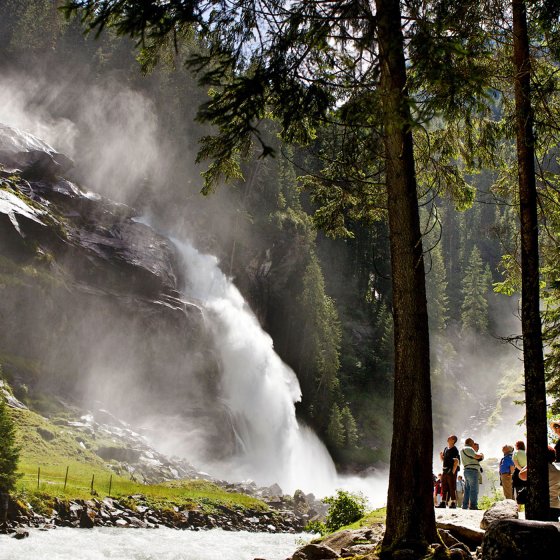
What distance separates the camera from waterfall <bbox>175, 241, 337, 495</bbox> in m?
39.8

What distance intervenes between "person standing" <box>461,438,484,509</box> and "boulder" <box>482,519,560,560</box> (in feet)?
22.5

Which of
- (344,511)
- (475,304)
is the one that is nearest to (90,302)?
(344,511)

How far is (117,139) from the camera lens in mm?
59406

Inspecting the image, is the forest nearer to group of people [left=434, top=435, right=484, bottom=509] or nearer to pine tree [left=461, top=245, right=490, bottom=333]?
pine tree [left=461, top=245, right=490, bottom=333]

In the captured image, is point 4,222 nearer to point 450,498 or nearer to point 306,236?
point 306,236

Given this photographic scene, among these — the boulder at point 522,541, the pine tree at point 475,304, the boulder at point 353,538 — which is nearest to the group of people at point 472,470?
the boulder at point 353,538

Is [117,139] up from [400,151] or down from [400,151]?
up

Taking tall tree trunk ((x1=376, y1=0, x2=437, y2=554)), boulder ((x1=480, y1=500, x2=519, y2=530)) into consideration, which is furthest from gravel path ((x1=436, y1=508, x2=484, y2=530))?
tall tree trunk ((x1=376, y1=0, x2=437, y2=554))

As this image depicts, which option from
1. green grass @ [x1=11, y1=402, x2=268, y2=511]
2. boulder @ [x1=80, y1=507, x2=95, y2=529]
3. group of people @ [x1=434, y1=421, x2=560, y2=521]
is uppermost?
group of people @ [x1=434, y1=421, x2=560, y2=521]


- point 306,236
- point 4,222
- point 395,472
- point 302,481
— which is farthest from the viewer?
point 306,236

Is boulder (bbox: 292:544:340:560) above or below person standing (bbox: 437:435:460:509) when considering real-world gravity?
below

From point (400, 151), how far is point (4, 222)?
3576 cm

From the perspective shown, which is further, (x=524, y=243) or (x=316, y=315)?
(x=316, y=315)

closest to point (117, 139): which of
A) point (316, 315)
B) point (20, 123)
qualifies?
point (20, 123)
